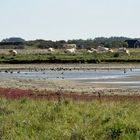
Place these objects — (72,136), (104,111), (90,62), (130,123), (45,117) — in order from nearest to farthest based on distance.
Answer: (72,136) → (130,123) → (45,117) → (104,111) → (90,62)

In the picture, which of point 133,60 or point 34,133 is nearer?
point 34,133

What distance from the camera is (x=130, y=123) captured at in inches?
467

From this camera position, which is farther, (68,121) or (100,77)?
(100,77)

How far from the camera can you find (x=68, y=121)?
12906 mm

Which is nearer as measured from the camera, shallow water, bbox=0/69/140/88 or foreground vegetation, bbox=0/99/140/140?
foreground vegetation, bbox=0/99/140/140

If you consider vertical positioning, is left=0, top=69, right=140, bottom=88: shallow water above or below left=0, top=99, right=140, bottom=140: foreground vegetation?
below

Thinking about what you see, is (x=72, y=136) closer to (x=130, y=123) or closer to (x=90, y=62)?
(x=130, y=123)

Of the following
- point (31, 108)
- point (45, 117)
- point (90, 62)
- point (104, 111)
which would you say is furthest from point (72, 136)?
point (90, 62)

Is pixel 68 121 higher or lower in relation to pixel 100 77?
higher

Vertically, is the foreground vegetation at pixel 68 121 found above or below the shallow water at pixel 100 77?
above

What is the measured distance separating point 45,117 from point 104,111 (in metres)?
1.73

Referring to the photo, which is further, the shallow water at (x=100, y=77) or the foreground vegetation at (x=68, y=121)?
the shallow water at (x=100, y=77)

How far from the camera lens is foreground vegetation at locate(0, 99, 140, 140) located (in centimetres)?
1079

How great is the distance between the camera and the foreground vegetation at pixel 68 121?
35.4 ft
